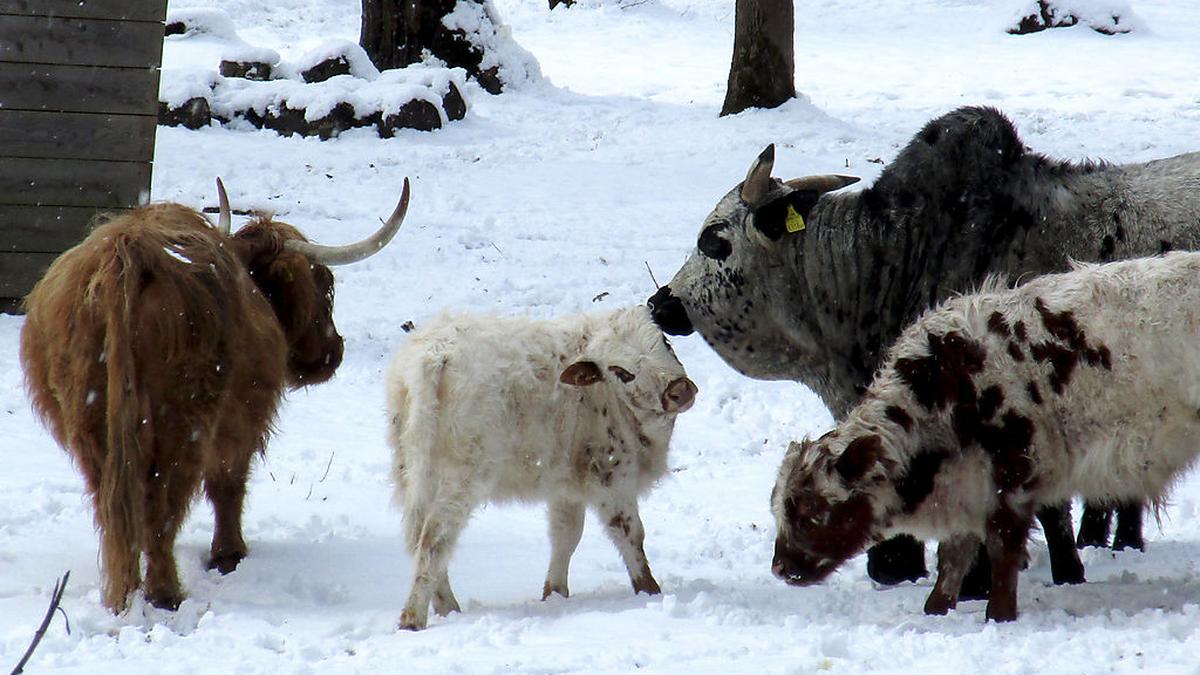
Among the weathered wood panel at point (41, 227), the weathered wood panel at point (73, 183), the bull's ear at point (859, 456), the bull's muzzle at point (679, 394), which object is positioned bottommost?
the weathered wood panel at point (41, 227)

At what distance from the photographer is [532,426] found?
576 cm

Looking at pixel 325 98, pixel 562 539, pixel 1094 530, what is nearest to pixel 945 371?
pixel 562 539

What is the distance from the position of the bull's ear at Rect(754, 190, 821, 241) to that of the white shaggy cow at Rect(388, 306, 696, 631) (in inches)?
36.4

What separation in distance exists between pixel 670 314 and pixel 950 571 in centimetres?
225

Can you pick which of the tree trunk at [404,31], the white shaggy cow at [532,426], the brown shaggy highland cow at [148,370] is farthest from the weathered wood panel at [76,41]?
the tree trunk at [404,31]

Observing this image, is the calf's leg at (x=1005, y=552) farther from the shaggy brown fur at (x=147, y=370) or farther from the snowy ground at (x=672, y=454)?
the shaggy brown fur at (x=147, y=370)

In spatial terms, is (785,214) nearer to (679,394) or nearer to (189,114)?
(679,394)

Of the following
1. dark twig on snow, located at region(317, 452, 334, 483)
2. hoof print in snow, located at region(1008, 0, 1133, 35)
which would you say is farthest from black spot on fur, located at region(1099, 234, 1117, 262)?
hoof print in snow, located at region(1008, 0, 1133, 35)

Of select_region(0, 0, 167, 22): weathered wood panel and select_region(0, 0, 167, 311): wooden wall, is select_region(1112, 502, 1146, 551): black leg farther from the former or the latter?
select_region(0, 0, 167, 22): weathered wood panel

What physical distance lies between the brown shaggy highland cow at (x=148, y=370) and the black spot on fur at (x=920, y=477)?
8.79 ft

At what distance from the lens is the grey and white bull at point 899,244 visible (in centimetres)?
627

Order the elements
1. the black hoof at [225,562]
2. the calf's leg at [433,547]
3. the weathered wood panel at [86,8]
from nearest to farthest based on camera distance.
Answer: the calf's leg at [433,547] < the black hoof at [225,562] < the weathered wood panel at [86,8]

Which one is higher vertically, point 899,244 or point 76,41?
point 899,244

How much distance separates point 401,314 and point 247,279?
4.71 metres
